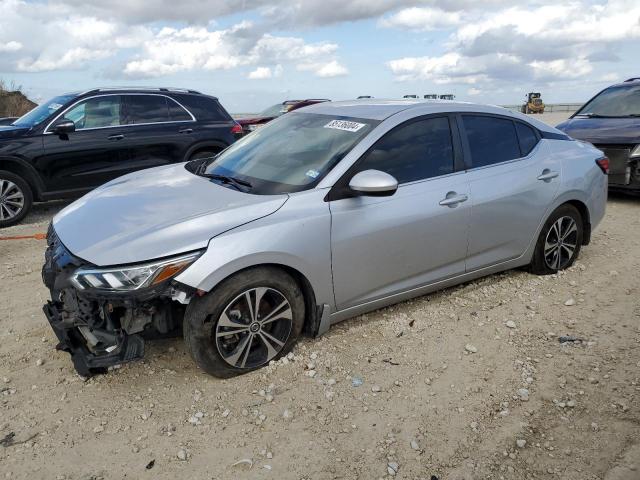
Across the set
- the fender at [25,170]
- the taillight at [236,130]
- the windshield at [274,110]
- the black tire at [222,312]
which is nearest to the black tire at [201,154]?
the taillight at [236,130]

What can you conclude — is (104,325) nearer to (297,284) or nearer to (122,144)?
(297,284)

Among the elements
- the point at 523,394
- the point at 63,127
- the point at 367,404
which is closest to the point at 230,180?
the point at 367,404

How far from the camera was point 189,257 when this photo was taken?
303cm

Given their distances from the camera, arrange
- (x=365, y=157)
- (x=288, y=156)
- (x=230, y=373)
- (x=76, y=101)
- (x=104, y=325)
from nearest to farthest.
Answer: (x=104, y=325), (x=230, y=373), (x=365, y=157), (x=288, y=156), (x=76, y=101)

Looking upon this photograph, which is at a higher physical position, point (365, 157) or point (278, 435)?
point (365, 157)

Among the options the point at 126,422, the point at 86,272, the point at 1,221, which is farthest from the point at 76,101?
the point at 126,422

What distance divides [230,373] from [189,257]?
806 millimetres

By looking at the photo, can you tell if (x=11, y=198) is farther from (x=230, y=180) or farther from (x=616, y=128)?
(x=616, y=128)

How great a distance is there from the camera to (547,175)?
4.67 metres

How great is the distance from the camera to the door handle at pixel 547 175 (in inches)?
182

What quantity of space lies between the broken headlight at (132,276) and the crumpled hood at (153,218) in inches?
1.7

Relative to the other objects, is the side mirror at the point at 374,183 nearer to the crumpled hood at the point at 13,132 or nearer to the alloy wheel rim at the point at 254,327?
the alloy wheel rim at the point at 254,327

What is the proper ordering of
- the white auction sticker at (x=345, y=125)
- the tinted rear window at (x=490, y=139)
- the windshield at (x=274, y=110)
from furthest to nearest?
the windshield at (x=274, y=110) → the tinted rear window at (x=490, y=139) → the white auction sticker at (x=345, y=125)

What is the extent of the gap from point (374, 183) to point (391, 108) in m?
0.94
